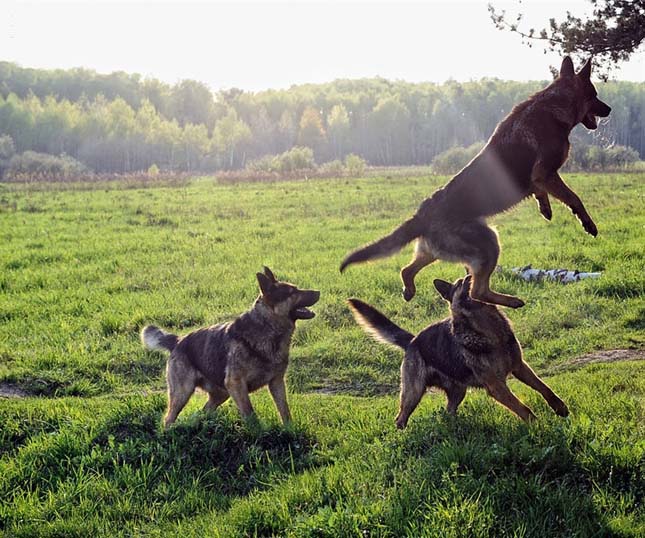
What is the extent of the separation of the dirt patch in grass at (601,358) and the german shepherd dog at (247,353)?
3894mm

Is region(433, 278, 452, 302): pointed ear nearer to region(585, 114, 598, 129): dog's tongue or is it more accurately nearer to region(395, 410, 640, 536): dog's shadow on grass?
region(395, 410, 640, 536): dog's shadow on grass

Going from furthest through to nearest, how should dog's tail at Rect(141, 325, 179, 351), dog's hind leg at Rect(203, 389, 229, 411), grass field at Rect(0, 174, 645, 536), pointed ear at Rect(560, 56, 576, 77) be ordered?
dog's tail at Rect(141, 325, 179, 351), dog's hind leg at Rect(203, 389, 229, 411), pointed ear at Rect(560, 56, 576, 77), grass field at Rect(0, 174, 645, 536)

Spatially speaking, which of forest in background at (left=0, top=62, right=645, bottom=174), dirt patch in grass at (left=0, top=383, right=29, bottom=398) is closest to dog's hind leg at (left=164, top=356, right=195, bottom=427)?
dirt patch in grass at (left=0, top=383, right=29, bottom=398)

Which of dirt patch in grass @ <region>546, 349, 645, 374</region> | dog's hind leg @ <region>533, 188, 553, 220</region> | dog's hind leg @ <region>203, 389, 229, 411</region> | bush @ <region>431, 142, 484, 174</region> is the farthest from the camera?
bush @ <region>431, 142, 484, 174</region>

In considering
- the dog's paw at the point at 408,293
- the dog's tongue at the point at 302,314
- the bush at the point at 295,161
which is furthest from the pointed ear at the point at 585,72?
the bush at the point at 295,161

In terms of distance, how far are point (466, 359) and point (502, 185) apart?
5.81 ft

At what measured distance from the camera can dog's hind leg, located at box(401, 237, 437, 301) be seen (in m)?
6.04

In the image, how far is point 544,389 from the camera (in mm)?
6258

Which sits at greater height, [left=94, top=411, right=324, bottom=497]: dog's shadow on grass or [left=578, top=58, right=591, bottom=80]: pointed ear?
[left=578, top=58, right=591, bottom=80]: pointed ear

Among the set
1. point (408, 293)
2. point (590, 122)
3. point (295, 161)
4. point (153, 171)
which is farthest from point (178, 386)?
point (153, 171)

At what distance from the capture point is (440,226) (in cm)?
581

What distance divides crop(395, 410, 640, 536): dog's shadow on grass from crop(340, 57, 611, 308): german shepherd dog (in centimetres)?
118

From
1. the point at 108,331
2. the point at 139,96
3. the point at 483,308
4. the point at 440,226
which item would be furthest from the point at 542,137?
the point at 139,96

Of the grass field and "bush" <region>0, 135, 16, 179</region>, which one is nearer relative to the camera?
the grass field
